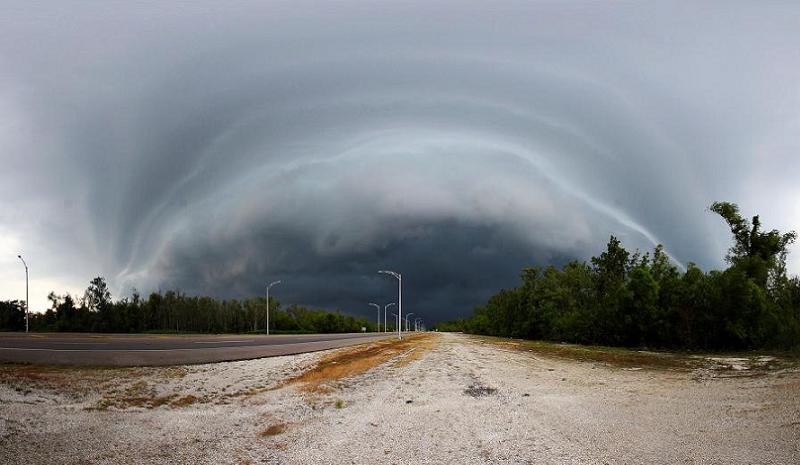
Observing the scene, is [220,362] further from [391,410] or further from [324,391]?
[391,410]

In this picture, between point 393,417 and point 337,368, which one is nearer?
point 393,417

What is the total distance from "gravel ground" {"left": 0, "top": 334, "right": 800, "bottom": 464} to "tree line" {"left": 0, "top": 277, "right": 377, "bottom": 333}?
325ft

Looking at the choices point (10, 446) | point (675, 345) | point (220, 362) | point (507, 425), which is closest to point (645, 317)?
point (675, 345)

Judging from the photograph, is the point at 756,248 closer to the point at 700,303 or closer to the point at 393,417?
the point at 700,303

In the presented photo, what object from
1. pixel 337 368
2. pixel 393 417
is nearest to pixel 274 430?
pixel 393 417

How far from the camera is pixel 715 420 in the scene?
46.1ft

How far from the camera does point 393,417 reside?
15648mm

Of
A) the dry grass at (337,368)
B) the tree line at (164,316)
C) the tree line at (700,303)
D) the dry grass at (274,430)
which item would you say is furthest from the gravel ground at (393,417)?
the tree line at (164,316)

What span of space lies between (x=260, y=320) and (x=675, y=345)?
12396 cm

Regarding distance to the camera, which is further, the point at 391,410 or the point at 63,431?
the point at 391,410

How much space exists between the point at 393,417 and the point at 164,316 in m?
133

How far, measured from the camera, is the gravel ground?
11578mm

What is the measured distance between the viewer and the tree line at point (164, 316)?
338 feet

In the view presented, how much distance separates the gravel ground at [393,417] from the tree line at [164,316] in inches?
3905
